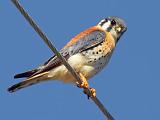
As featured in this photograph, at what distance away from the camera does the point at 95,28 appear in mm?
9508

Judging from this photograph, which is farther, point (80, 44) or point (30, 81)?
point (80, 44)

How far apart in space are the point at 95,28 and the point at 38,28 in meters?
3.85

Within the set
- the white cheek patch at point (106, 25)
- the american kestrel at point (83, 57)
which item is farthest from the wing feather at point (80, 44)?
the white cheek patch at point (106, 25)

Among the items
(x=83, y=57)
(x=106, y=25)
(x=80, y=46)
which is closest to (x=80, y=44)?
(x=80, y=46)

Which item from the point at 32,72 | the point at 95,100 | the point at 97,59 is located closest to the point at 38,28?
the point at 95,100

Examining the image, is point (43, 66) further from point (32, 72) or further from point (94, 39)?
point (94, 39)

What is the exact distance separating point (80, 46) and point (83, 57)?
0.71 feet

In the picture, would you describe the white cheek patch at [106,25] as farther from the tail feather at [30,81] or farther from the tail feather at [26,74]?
the tail feather at [26,74]

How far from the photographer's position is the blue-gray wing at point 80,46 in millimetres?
8148

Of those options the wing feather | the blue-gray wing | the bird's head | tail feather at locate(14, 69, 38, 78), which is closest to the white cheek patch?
the bird's head

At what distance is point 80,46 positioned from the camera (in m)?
8.59

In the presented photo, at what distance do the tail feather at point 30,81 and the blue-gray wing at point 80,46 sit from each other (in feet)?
0.25

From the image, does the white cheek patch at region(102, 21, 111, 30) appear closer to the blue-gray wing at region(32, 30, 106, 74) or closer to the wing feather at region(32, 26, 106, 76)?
the wing feather at region(32, 26, 106, 76)

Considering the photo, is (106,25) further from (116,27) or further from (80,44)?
(80,44)
